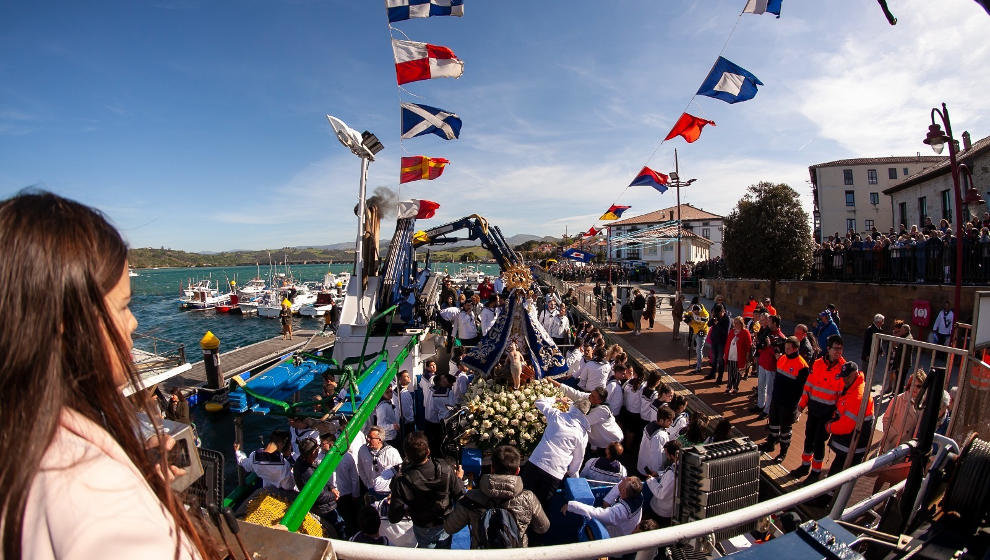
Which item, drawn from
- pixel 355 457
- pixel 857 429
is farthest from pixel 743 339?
pixel 355 457

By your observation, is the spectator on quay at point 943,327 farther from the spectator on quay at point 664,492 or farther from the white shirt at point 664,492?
the white shirt at point 664,492

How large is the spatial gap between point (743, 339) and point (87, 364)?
10.0 m

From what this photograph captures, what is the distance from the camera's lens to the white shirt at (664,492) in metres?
4.25

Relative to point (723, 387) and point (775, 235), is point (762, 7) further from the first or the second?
point (775, 235)

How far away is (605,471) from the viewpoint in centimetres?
533

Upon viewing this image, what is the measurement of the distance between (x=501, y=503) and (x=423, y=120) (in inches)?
395

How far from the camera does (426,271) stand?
14.9m

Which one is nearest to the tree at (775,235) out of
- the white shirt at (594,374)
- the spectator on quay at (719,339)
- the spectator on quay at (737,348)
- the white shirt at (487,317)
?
the spectator on quay at (719,339)

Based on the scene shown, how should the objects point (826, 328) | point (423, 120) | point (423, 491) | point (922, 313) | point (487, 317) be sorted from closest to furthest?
point (423, 491), point (826, 328), point (423, 120), point (922, 313), point (487, 317)

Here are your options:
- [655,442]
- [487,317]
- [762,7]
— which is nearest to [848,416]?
[655,442]

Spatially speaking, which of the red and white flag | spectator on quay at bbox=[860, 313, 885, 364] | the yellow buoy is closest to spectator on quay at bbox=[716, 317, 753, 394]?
spectator on quay at bbox=[860, 313, 885, 364]

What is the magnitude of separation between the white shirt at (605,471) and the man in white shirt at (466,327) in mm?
6788

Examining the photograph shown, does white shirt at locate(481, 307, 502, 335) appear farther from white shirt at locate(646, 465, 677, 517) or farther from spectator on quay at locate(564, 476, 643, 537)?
spectator on quay at locate(564, 476, 643, 537)

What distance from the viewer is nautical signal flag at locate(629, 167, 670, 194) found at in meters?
17.0
